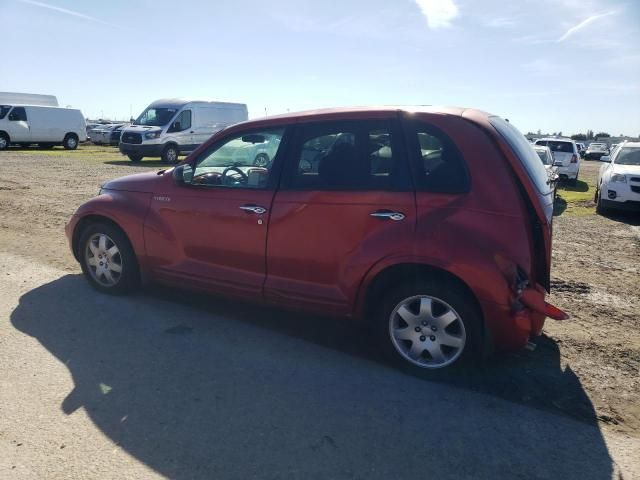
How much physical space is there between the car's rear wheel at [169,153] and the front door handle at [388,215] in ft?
63.7

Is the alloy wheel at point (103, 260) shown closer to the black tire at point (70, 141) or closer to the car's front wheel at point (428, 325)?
the car's front wheel at point (428, 325)

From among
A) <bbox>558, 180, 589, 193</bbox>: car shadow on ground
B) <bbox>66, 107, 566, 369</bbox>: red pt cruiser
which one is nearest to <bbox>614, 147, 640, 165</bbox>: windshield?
<bbox>558, 180, 589, 193</bbox>: car shadow on ground

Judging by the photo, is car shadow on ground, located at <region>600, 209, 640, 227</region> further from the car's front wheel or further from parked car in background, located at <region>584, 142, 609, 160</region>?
parked car in background, located at <region>584, 142, 609, 160</region>

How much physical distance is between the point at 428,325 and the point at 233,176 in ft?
6.84

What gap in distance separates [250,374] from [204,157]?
2.05 m

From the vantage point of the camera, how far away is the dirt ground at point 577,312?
3.43 metres

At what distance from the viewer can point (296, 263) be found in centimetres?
406

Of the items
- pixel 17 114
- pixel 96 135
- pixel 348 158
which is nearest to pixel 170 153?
pixel 17 114

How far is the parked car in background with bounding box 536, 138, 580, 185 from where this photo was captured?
61.2 feet

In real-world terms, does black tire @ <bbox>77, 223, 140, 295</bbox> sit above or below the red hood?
below

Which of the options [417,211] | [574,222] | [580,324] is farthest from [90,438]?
[574,222]

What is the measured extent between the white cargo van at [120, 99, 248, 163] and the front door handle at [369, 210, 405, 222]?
19.3m

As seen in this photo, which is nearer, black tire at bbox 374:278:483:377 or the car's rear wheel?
black tire at bbox 374:278:483:377

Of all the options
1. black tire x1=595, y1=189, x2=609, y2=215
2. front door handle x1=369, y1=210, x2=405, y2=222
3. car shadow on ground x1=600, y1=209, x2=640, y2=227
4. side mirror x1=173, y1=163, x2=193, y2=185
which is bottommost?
car shadow on ground x1=600, y1=209, x2=640, y2=227
